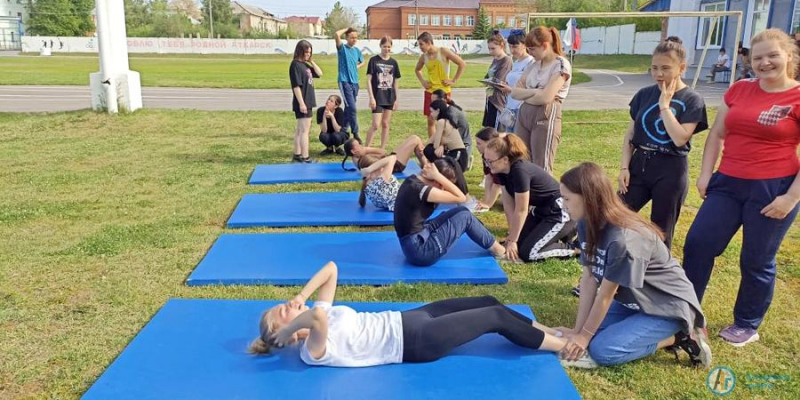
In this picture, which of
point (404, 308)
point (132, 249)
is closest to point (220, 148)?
point (132, 249)

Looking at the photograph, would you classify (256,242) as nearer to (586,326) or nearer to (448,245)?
(448,245)

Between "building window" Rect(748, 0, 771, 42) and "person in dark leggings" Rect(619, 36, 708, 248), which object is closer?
"person in dark leggings" Rect(619, 36, 708, 248)

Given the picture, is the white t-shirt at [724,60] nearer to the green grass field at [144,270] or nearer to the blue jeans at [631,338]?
the green grass field at [144,270]

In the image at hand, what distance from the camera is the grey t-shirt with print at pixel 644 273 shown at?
329cm

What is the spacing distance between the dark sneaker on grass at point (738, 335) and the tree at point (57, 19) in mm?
81337

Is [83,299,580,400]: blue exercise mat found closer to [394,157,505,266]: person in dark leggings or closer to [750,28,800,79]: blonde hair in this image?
[394,157,505,266]: person in dark leggings

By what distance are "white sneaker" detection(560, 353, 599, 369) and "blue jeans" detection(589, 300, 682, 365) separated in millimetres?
26

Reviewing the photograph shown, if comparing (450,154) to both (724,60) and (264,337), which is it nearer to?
(264,337)

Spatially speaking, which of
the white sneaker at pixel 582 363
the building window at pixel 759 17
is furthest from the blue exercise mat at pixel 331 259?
the building window at pixel 759 17

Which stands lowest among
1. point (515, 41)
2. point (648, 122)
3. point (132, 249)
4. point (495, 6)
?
point (132, 249)

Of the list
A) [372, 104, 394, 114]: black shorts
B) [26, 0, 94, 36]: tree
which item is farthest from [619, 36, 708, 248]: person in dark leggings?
[26, 0, 94, 36]: tree

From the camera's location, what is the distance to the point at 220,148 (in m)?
10.9

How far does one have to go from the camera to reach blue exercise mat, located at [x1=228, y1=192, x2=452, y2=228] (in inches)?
249

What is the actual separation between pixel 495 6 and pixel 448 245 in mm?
87177
